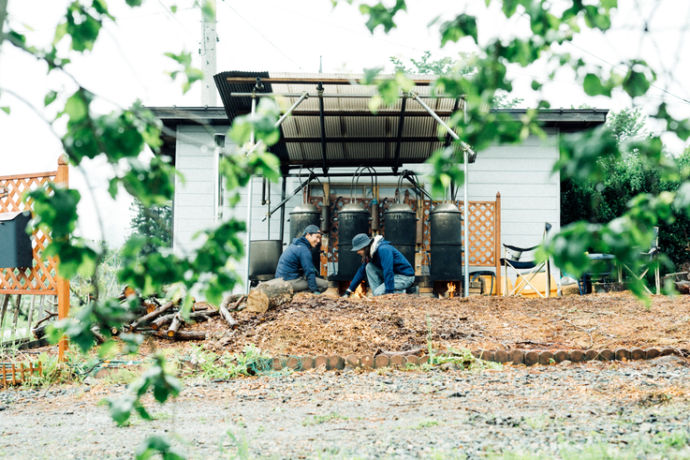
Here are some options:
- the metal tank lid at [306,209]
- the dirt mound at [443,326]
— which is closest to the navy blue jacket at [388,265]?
the dirt mound at [443,326]

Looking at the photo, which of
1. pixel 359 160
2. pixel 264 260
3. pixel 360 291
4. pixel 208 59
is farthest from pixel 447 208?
pixel 208 59

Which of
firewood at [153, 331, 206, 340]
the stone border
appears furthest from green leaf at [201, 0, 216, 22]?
firewood at [153, 331, 206, 340]

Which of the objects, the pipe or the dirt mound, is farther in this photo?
the pipe

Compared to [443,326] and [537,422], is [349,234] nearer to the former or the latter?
[443,326]

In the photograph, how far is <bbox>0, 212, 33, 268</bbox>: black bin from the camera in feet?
18.8

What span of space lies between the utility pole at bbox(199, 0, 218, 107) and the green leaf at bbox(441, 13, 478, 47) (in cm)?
1344

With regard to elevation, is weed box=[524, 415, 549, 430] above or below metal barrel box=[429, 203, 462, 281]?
below

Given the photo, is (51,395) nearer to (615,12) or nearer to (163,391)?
(163,391)

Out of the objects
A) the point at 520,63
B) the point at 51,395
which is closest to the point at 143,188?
the point at 520,63

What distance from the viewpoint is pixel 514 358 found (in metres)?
4.88

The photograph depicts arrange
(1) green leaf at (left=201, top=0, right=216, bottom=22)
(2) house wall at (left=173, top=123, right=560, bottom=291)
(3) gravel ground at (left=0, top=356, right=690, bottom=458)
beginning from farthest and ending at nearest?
(2) house wall at (left=173, top=123, right=560, bottom=291) < (3) gravel ground at (left=0, top=356, right=690, bottom=458) < (1) green leaf at (left=201, top=0, right=216, bottom=22)

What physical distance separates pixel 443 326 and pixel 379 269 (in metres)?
3.11

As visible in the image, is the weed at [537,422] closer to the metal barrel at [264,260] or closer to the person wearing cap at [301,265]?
the person wearing cap at [301,265]

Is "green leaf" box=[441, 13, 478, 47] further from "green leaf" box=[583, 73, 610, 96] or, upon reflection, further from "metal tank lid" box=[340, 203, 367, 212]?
"metal tank lid" box=[340, 203, 367, 212]
